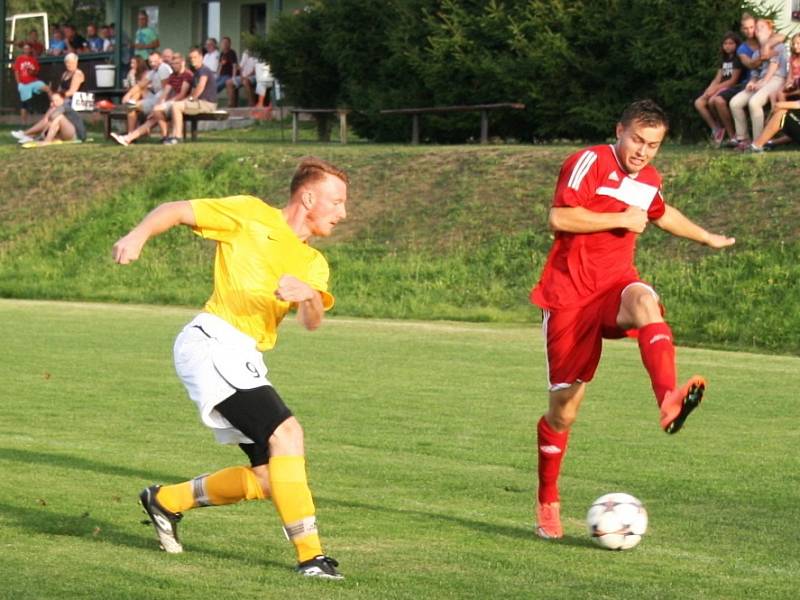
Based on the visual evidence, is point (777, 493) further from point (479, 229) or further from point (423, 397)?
point (479, 229)

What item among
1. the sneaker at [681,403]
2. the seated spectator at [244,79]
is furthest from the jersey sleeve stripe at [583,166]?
the seated spectator at [244,79]

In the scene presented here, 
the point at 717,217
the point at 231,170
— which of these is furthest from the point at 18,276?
the point at 717,217

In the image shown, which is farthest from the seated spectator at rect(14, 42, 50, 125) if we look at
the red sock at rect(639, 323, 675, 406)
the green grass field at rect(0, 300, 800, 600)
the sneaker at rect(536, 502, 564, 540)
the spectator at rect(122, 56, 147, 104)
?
the red sock at rect(639, 323, 675, 406)

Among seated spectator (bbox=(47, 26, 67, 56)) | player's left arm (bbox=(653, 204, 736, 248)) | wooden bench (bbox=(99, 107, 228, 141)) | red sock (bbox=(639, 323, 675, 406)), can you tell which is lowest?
wooden bench (bbox=(99, 107, 228, 141))

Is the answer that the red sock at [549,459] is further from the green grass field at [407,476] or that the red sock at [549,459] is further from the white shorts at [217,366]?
the white shorts at [217,366]

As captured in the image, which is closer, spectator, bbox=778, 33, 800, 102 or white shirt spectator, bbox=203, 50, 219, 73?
spectator, bbox=778, 33, 800, 102

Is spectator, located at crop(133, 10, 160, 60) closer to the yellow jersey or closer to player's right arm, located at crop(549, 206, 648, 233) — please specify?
player's right arm, located at crop(549, 206, 648, 233)

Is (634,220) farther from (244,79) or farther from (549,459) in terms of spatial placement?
(244,79)

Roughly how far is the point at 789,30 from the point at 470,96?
10170mm

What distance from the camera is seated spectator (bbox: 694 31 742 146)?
22688mm

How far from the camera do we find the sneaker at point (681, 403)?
6.91 m

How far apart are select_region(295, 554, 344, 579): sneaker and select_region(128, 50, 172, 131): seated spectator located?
968 inches

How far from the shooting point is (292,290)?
636 cm

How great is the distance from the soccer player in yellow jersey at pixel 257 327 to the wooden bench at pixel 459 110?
19.5 metres
